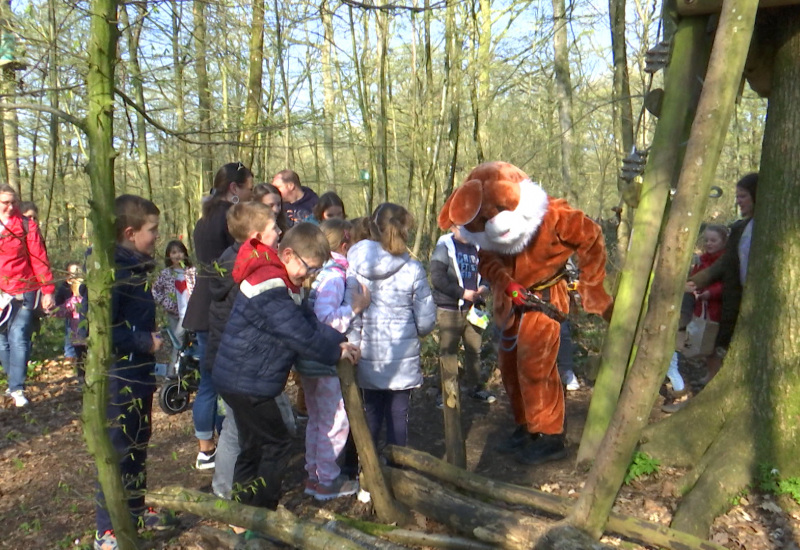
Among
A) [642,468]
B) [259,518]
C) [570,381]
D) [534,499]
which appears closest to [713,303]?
[570,381]

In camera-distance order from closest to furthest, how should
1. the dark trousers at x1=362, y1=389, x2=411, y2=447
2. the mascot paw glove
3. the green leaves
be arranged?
the green leaves < the dark trousers at x1=362, y1=389, x2=411, y2=447 < the mascot paw glove

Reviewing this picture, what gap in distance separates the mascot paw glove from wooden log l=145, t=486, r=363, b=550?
2.24 meters

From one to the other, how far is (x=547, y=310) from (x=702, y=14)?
7.01 feet

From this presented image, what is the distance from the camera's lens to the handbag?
217 inches

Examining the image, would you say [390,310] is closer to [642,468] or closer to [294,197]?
[642,468]

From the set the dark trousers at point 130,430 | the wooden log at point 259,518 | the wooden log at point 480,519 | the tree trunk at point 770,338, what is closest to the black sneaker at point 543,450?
the tree trunk at point 770,338

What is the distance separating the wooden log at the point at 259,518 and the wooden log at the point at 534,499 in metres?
0.94

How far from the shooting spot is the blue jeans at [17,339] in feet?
21.8

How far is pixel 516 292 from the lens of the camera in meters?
4.84

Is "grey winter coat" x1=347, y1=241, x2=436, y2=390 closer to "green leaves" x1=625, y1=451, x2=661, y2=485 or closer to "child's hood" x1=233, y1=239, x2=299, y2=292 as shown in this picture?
"child's hood" x1=233, y1=239, x2=299, y2=292

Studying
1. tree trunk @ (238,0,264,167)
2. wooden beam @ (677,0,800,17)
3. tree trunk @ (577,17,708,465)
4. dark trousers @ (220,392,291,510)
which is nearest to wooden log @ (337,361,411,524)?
dark trousers @ (220,392,291,510)

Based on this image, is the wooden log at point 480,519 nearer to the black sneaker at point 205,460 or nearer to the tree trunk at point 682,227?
the tree trunk at point 682,227

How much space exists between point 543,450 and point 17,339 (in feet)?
16.6

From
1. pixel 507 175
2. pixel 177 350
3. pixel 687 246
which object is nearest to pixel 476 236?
pixel 507 175
